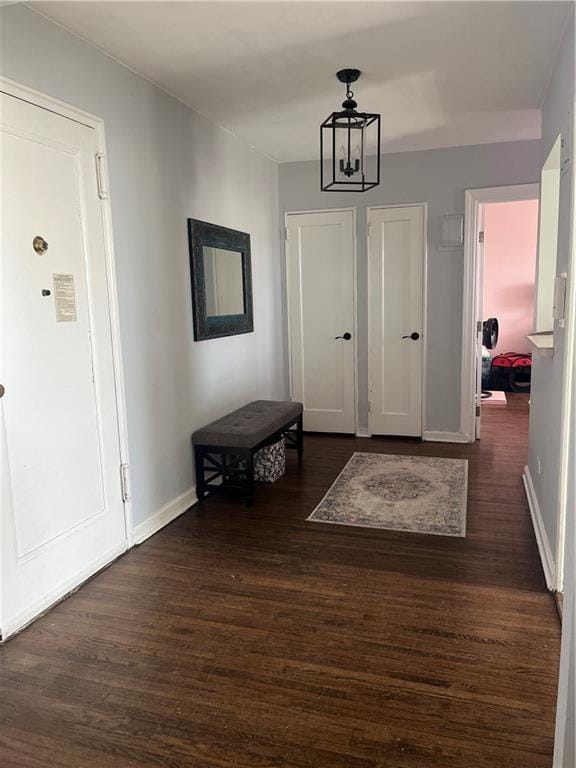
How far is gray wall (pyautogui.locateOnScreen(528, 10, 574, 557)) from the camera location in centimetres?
247

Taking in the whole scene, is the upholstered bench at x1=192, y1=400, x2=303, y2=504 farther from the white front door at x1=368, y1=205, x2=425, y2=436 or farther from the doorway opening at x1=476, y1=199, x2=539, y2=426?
the doorway opening at x1=476, y1=199, x2=539, y2=426

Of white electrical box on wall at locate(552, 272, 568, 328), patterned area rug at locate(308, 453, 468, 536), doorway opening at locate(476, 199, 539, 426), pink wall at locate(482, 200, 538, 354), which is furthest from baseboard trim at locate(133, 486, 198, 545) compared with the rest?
pink wall at locate(482, 200, 538, 354)

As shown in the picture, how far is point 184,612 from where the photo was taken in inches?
95.3

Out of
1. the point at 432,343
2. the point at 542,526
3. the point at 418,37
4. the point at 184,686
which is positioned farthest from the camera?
the point at 432,343

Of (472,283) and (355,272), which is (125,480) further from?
(472,283)

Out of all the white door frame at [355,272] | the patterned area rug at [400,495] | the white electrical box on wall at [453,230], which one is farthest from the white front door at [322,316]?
the patterned area rug at [400,495]

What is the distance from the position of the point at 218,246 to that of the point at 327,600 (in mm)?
2514

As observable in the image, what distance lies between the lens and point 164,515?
3355 millimetres

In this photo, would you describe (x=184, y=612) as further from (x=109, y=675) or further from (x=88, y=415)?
(x=88, y=415)

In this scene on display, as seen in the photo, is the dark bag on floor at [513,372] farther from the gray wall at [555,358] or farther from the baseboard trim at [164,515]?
the baseboard trim at [164,515]

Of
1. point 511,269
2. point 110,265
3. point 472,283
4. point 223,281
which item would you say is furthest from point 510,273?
point 110,265

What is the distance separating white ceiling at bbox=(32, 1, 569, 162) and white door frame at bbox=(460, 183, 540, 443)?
2.35ft

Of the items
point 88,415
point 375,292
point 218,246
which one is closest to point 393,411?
point 375,292

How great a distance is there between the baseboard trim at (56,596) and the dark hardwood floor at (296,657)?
0.04m
